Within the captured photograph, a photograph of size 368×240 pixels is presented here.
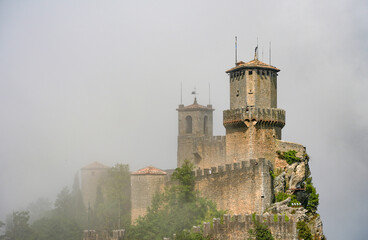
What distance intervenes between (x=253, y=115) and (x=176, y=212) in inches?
463

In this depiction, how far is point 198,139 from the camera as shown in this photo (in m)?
85.1

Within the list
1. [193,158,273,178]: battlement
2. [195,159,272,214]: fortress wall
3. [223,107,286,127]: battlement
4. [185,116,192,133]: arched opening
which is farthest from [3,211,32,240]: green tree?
[223,107,286,127]: battlement

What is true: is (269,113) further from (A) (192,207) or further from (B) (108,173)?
(B) (108,173)

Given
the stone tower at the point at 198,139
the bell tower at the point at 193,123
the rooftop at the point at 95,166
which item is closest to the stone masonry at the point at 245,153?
the stone tower at the point at 198,139

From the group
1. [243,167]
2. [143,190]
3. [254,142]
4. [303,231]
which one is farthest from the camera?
[143,190]

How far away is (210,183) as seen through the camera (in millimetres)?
70938

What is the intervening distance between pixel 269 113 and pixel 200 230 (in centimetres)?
1404

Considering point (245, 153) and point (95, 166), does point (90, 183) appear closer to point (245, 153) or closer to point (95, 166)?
point (95, 166)

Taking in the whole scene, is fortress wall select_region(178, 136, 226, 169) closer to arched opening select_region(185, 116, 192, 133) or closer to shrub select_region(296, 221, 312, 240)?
arched opening select_region(185, 116, 192, 133)

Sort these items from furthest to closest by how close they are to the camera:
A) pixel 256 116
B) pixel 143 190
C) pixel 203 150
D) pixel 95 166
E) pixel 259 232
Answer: pixel 95 166 → pixel 203 150 → pixel 143 190 → pixel 256 116 → pixel 259 232

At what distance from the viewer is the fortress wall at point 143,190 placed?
74250mm

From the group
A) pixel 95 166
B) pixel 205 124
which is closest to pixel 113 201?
pixel 95 166

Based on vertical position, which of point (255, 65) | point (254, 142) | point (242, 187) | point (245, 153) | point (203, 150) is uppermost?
point (255, 65)

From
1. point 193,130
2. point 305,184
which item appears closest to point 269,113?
point 305,184
